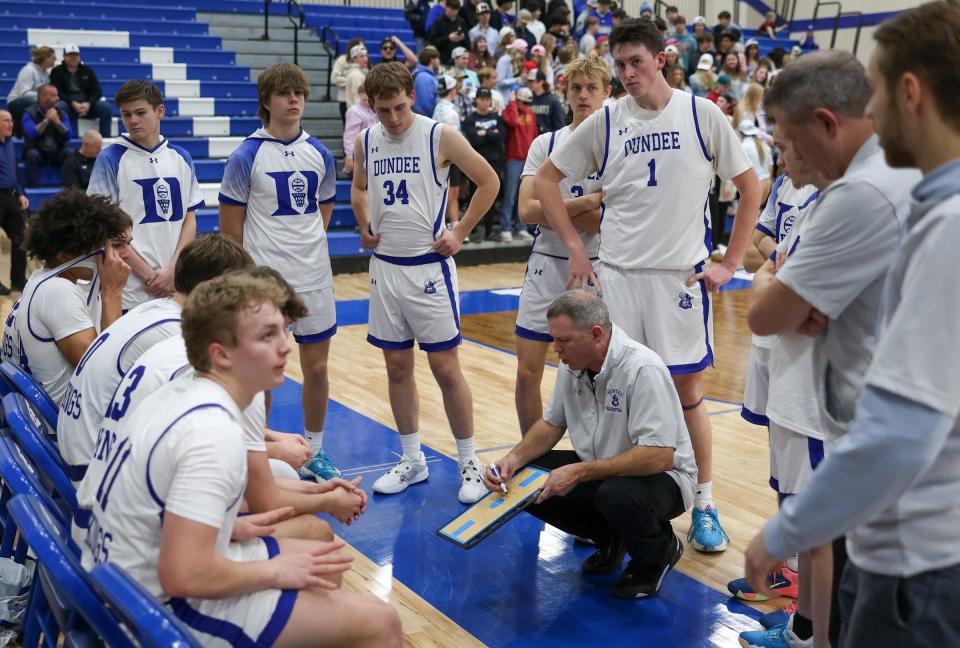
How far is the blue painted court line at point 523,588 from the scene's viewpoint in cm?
335

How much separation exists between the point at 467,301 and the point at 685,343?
5.90 metres

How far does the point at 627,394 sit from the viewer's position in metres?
3.60

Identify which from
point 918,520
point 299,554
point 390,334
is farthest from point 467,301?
point 918,520

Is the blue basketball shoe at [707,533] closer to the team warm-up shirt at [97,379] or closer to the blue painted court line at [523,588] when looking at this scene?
the blue painted court line at [523,588]

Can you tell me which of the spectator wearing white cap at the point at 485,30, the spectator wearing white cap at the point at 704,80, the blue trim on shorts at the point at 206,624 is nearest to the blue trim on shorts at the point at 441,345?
the blue trim on shorts at the point at 206,624

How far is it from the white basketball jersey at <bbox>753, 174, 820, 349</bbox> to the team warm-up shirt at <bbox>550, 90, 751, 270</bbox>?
0.25 metres

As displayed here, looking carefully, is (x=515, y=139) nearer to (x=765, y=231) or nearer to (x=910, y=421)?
(x=765, y=231)

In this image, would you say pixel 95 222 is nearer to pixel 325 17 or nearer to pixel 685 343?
pixel 685 343

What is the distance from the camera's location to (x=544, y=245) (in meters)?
4.64

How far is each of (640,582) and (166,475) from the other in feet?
6.94

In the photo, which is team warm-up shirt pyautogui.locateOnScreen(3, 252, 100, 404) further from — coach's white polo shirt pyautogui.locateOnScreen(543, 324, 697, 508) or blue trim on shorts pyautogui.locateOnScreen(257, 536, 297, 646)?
coach's white polo shirt pyautogui.locateOnScreen(543, 324, 697, 508)

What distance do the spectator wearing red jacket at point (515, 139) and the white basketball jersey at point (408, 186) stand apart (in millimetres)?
7711

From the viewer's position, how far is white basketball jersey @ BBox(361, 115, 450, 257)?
4539mm

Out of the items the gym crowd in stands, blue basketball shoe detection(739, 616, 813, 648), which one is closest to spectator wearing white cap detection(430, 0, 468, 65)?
the gym crowd in stands
